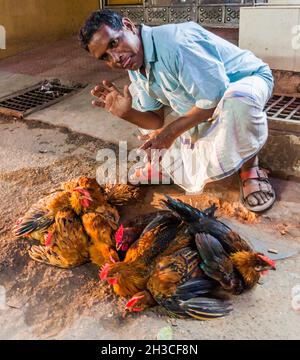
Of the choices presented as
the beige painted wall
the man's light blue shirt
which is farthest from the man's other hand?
the beige painted wall

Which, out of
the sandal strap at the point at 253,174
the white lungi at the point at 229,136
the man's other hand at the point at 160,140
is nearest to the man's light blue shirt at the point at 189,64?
the white lungi at the point at 229,136

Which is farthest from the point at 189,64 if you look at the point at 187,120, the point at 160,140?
the point at 160,140

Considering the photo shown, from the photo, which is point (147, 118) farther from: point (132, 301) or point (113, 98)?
point (132, 301)

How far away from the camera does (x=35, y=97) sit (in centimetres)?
583

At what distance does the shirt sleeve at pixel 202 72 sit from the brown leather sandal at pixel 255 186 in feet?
2.57

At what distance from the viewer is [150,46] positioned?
8.32 feet

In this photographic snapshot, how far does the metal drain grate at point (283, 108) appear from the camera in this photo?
3.50 meters

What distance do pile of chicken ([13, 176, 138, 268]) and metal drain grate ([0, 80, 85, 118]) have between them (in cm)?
271

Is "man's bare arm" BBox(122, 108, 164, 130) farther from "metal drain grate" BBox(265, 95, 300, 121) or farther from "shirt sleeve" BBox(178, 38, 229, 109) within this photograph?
"metal drain grate" BBox(265, 95, 300, 121)

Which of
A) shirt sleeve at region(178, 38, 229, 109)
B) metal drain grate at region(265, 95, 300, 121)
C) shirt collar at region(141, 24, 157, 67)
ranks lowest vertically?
metal drain grate at region(265, 95, 300, 121)

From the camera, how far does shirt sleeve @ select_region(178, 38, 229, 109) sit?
8.16 ft

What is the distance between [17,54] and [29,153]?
14.0 feet
